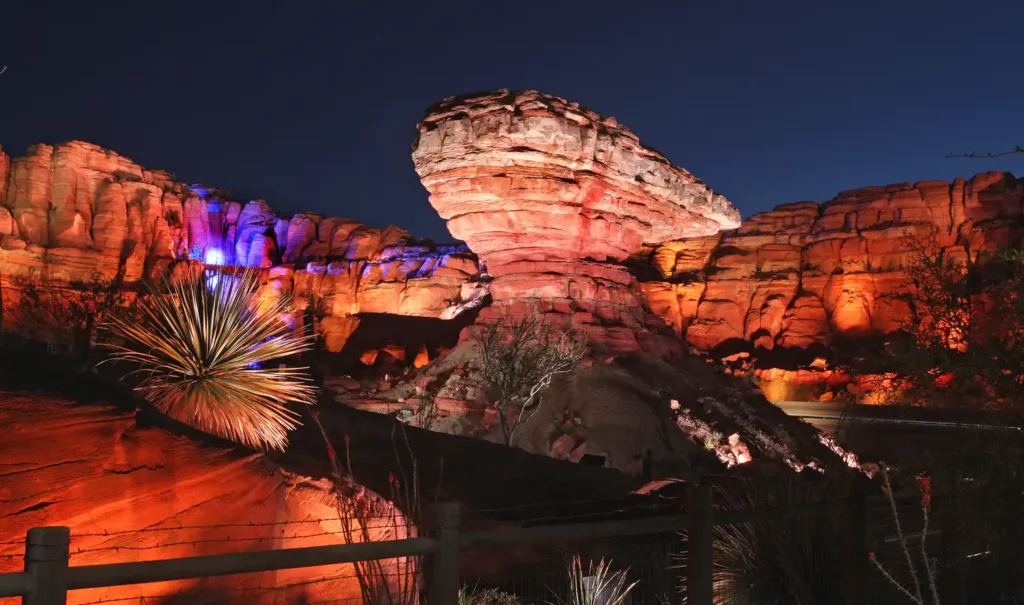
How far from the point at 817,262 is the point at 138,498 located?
43484 millimetres

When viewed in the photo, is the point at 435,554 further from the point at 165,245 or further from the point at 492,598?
the point at 165,245

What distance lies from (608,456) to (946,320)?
13.0 m

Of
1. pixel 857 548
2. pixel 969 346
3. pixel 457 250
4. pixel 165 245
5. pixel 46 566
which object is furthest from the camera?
pixel 165 245

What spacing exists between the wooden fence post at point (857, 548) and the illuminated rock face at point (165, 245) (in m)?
35.5

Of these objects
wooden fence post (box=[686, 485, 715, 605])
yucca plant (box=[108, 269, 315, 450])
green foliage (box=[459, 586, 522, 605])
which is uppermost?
yucca plant (box=[108, 269, 315, 450])

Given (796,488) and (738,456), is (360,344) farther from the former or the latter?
(796,488)

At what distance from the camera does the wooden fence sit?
2.65 metres

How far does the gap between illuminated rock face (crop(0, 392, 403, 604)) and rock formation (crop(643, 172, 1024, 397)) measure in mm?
35015

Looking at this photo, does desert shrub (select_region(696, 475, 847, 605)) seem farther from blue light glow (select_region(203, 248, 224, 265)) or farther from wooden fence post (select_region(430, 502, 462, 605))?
blue light glow (select_region(203, 248, 224, 265))

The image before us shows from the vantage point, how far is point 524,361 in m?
19.8

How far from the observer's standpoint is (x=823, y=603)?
5762 millimetres

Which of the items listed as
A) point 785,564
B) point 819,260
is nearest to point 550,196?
point 785,564

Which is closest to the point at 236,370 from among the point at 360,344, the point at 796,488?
the point at 796,488

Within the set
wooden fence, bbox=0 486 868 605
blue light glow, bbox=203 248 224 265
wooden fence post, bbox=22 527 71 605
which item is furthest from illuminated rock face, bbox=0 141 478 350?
wooden fence post, bbox=22 527 71 605
